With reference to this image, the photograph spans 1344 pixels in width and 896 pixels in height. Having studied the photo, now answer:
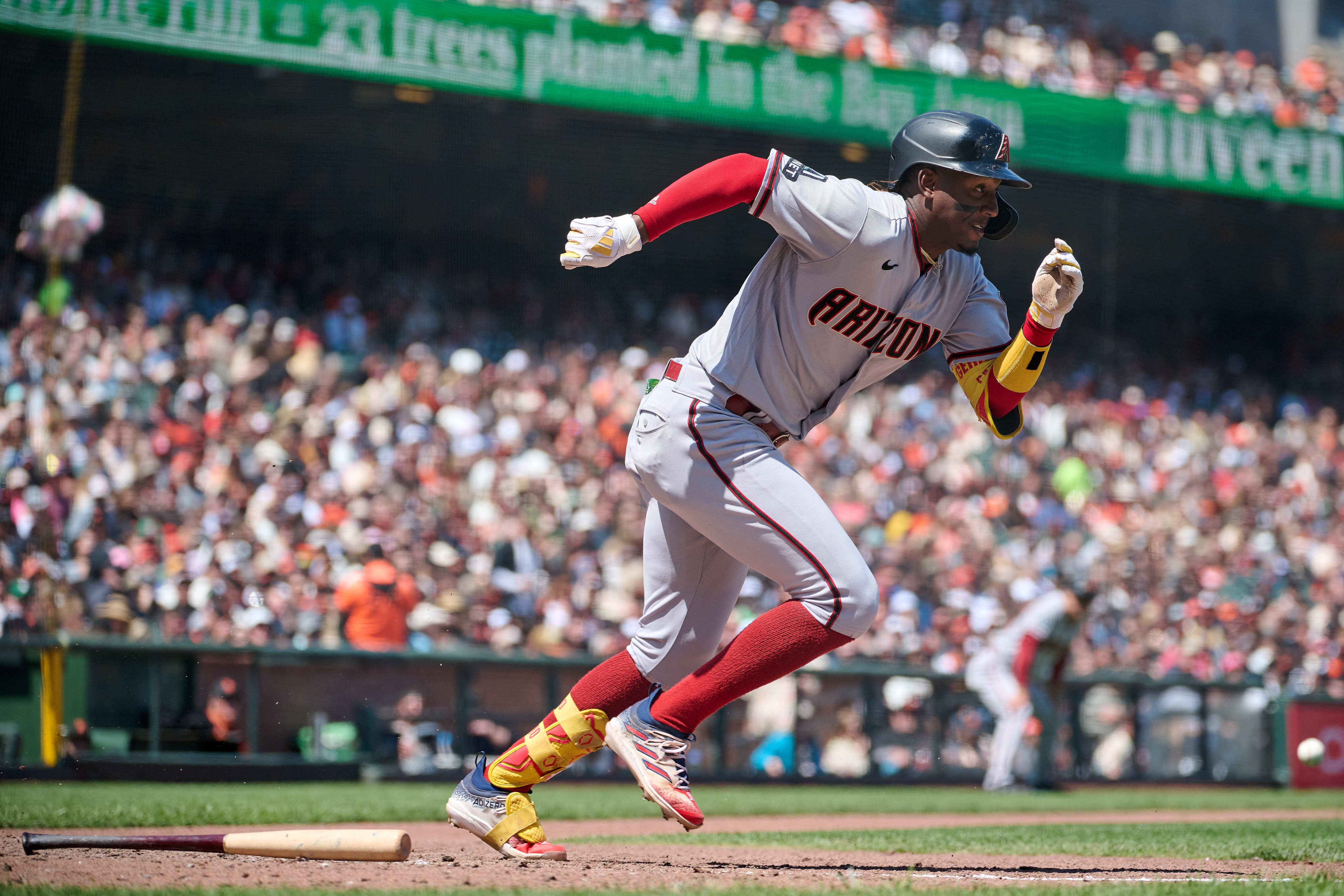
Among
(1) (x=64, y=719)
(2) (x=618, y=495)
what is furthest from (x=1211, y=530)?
(1) (x=64, y=719)

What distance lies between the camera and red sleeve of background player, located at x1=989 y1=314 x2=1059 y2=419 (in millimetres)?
3494

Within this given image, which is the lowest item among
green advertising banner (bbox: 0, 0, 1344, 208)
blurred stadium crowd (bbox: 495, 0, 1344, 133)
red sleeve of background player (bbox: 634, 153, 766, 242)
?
red sleeve of background player (bbox: 634, 153, 766, 242)

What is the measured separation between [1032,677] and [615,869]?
6242 mm

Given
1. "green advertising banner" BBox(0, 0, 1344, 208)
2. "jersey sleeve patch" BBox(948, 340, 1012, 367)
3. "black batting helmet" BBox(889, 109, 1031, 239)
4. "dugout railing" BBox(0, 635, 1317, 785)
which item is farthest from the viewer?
"green advertising banner" BBox(0, 0, 1344, 208)

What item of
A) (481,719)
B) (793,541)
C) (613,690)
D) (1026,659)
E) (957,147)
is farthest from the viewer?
(1026,659)

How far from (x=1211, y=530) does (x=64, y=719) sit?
37.0 ft

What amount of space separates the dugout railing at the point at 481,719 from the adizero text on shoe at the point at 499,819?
4.89 metres

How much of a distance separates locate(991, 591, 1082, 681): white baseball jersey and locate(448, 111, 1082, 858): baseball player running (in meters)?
5.85

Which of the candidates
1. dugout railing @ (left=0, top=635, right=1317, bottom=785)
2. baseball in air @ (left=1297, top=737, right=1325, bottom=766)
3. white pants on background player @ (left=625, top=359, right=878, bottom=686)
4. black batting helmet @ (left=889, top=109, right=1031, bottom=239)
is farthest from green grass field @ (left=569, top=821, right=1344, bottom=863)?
baseball in air @ (left=1297, top=737, right=1325, bottom=766)

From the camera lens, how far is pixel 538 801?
23.7ft

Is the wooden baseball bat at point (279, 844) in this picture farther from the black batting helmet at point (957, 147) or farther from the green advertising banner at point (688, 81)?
the green advertising banner at point (688, 81)

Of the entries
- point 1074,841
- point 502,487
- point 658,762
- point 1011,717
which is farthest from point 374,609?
point 658,762

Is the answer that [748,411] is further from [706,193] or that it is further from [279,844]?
[279,844]

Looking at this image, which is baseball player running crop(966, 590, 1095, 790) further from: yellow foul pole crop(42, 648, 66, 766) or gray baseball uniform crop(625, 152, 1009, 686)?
gray baseball uniform crop(625, 152, 1009, 686)
